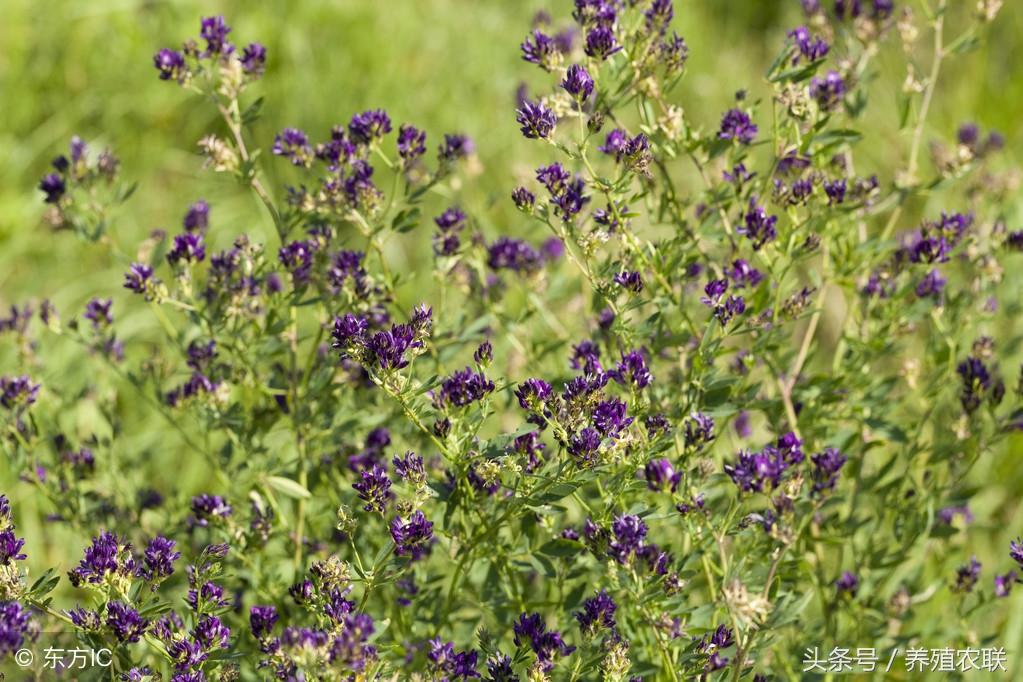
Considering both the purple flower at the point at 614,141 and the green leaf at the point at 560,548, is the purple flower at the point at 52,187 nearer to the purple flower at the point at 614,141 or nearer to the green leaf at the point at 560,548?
the purple flower at the point at 614,141

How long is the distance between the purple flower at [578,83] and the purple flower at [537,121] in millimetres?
54

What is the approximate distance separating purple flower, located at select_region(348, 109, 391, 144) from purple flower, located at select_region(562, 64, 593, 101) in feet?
1.50

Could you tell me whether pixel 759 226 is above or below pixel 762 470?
above

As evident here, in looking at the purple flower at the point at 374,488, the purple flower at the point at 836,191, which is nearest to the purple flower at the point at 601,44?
the purple flower at the point at 836,191

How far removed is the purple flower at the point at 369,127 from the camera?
7.35 ft

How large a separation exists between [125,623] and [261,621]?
0.23 m

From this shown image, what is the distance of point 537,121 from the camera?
1.94 metres

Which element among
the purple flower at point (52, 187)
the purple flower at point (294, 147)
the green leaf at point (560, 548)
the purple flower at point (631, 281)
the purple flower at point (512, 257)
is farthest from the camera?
the purple flower at point (512, 257)

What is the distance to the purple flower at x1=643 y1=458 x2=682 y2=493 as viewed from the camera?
1.87 metres

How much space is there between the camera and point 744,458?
184 centimetres

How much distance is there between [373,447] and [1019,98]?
4.39 metres

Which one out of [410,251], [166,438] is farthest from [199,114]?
[166,438]

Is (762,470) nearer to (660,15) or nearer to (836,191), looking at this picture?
(836,191)

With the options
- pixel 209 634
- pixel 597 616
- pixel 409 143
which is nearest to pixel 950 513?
pixel 597 616
